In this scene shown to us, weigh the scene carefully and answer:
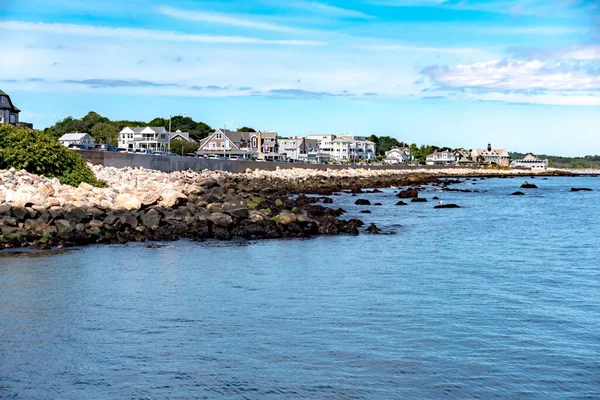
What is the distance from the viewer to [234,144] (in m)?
127

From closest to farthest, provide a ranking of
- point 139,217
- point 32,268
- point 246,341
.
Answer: point 246,341, point 32,268, point 139,217

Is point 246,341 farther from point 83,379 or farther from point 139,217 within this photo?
point 139,217

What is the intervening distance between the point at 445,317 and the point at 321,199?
28725mm

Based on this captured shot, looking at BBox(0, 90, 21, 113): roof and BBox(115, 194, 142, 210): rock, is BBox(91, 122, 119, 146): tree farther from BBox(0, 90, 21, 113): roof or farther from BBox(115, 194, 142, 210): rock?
BBox(115, 194, 142, 210): rock

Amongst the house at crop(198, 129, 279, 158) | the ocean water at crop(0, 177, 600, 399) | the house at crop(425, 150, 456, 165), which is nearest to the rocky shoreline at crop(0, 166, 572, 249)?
the ocean water at crop(0, 177, 600, 399)

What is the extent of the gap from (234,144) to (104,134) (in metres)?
25.9

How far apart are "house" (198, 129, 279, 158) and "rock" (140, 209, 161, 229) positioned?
97.1 meters

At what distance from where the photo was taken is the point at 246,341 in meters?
9.80

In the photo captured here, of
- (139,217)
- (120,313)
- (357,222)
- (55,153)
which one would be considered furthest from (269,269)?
(55,153)

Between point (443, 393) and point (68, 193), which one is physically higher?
point (68, 193)

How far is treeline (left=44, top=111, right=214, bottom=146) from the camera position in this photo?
440ft

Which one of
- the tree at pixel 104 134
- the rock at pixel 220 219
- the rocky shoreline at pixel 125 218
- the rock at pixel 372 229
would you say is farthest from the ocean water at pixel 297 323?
the tree at pixel 104 134

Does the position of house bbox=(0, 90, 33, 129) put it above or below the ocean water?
above

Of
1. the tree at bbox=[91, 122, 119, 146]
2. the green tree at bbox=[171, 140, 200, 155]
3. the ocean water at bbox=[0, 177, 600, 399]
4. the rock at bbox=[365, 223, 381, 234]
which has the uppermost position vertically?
the tree at bbox=[91, 122, 119, 146]
